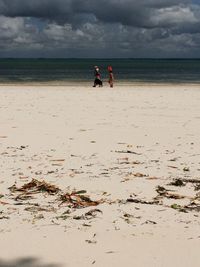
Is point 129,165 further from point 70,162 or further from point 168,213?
point 168,213

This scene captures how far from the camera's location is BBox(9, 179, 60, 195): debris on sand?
657cm

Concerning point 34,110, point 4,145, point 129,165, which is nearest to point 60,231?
point 129,165

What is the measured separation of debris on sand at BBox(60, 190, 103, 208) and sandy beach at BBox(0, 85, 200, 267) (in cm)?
1

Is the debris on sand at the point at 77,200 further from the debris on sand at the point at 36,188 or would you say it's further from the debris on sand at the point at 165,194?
the debris on sand at the point at 165,194

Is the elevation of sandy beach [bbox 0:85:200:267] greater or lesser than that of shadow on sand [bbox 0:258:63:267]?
lesser

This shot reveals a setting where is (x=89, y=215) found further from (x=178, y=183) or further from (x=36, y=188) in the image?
(x=178, y=183)

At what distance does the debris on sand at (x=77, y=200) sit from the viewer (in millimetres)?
5920

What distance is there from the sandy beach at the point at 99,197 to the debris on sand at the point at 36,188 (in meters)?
0.01

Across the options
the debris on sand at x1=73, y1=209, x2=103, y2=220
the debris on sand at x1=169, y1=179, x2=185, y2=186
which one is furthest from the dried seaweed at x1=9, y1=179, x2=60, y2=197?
the debris on sand at x1=169, y1=179, x2=185, y2=186

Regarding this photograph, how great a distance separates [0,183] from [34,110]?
11812mm

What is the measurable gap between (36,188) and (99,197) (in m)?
1.02

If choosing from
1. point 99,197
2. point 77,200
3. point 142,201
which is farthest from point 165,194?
point 77,200

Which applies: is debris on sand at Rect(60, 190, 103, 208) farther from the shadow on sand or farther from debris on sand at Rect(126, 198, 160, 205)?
the shadow on sand

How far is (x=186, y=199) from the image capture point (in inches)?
246
